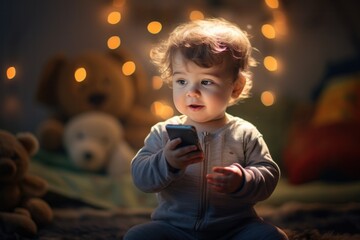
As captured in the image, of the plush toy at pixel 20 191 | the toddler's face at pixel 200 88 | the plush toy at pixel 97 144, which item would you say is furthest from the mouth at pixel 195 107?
the plush toy at pixel 97 144

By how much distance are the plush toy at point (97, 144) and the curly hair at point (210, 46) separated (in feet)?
2.87

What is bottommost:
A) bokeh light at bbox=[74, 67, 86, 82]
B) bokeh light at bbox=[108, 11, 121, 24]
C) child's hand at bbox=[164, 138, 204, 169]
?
child's hand at bbox=[164, 138, 204, 169]

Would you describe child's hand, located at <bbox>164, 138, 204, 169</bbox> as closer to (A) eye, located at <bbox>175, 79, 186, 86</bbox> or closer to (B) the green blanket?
(A) eye, located at <bbox>175, 79, 186, 86</bbox>

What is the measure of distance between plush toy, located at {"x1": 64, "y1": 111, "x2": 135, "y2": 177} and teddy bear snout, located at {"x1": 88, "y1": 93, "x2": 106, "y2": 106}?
4 cm

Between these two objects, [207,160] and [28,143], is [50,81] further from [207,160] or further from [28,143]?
[207,160]

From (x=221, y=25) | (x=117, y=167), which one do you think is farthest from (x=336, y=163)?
(x=221, y=25)

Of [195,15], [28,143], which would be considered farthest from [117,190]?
[195,15]

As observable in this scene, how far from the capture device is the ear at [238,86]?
4.30ft

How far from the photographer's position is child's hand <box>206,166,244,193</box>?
1149 millimetres

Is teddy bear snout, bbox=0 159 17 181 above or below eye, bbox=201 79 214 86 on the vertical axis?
below

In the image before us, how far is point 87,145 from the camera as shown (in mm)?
2162

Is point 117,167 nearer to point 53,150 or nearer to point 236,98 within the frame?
point 53,150

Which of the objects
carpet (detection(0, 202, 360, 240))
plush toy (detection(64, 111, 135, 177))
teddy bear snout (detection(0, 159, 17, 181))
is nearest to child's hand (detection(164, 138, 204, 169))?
carpet (detection(0, 202, 360, 240))

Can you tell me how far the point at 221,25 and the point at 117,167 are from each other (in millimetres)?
988
